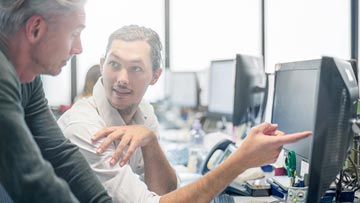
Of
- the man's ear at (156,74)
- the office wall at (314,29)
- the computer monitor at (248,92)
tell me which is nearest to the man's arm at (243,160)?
the man's ear at (156,74)

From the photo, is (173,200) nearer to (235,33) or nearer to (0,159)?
(0,159)

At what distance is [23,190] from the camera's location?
65cm

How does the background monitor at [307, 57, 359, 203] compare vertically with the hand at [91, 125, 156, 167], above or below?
above

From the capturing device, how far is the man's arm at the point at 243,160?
99 centimetres

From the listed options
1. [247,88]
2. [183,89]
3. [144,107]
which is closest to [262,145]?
[144,107]

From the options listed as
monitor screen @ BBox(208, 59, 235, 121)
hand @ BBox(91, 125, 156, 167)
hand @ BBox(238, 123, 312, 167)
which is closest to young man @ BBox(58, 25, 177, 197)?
hand @ BBox(91, 125, 156, 167)

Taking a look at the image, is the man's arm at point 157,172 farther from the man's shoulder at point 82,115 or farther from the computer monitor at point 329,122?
the computer monitor at point 329,122

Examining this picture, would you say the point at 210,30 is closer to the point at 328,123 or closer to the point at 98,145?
the point at 98,145

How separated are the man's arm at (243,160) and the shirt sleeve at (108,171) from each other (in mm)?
73

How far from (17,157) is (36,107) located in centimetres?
45

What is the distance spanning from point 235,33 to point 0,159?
163 inches

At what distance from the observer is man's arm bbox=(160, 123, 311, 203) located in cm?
99

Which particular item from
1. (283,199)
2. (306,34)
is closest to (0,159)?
(283,199)

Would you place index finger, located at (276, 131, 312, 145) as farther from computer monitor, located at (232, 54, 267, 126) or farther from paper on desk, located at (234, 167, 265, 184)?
computer monitor, located at (232, 54, 267, 126)
